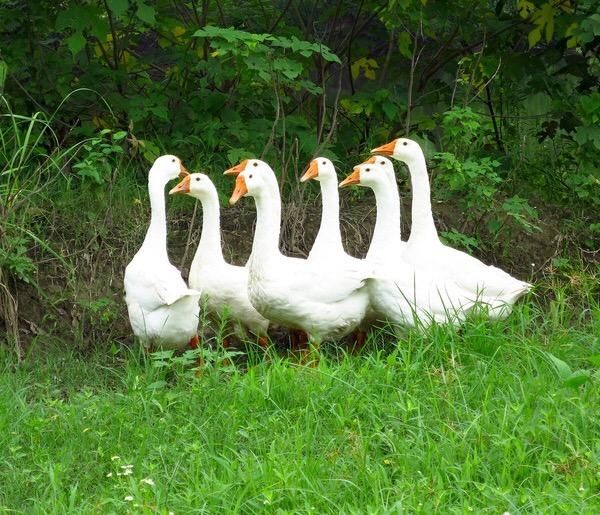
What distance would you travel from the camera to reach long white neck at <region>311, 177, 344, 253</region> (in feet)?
22.8

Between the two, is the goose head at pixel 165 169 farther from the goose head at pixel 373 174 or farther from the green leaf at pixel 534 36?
the green leaf at pixel 534 36

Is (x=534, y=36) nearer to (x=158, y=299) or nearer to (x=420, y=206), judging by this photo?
(x=420, y=206)

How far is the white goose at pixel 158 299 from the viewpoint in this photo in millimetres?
6703

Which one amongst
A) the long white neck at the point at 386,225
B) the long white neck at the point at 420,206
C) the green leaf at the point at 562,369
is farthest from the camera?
the long white neck at the point at 420,206

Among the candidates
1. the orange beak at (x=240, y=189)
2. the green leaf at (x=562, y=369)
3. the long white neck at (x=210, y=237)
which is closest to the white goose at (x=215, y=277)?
the long white neck at (x=210, y=237)

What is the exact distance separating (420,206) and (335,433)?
2.06m

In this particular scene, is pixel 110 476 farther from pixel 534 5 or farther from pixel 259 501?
pixel 534 5

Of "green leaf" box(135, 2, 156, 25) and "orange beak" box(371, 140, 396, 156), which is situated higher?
"green leaf" box(135, 2, 156, 25)

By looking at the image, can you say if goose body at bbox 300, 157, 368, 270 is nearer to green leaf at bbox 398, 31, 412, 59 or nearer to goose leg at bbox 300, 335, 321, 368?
goose leg at bbox 300, 335, 321, 368

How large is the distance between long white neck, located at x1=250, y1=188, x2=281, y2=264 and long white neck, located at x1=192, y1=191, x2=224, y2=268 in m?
0.46

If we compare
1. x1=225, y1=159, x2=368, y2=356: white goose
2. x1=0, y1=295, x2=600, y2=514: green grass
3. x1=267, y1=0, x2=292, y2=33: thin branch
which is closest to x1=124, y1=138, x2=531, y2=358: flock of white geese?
x1=225, y1=159, x2=368, y2=356: white goose

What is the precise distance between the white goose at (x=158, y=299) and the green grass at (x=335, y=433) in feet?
→ 0.82

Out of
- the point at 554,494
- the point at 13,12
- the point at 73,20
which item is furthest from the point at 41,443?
the point at 13,12

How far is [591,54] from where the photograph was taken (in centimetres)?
964
